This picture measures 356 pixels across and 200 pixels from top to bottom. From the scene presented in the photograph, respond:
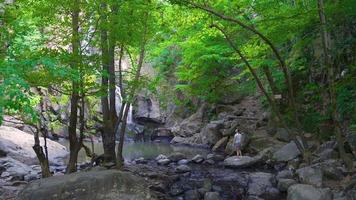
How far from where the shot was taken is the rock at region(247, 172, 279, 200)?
32.0 feet

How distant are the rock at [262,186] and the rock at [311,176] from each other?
2.58 feet

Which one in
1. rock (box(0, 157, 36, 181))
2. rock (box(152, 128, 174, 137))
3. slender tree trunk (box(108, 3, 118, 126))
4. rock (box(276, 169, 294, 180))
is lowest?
rock (box(276, 169, 294, 180))

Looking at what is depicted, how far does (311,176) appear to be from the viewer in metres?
9.45

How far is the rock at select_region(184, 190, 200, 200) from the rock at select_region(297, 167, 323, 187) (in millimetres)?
2767

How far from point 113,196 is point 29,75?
328 cm

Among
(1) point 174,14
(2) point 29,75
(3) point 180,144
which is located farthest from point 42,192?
Answer: (3) point 180,144

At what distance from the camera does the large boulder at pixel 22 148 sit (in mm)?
17248

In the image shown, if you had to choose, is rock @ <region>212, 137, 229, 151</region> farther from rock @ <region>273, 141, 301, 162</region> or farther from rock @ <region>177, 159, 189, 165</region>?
rock @ <region>273, 141, 301, 162</region>

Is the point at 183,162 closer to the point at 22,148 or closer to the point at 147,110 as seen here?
the point at 22,148

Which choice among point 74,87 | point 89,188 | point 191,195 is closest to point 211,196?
point 191,195

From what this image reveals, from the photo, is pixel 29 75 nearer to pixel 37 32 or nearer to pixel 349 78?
pixel 37 32

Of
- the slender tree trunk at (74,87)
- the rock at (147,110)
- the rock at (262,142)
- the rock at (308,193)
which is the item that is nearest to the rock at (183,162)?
the rock at (262,142)

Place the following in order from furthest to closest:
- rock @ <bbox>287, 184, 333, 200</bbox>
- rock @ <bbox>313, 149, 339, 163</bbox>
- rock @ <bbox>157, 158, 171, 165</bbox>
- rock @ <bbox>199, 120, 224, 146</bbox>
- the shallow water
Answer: rock @ <bbox>199, 120, 224, 146</bbox>
the shallow water
rock @ <bbox>157, 158, 171, 165</bbox>
rock @ <bbox>313, 149, 339, 163</bbox>
rock @ <bbox>287, 184, 333, 200</bbox>

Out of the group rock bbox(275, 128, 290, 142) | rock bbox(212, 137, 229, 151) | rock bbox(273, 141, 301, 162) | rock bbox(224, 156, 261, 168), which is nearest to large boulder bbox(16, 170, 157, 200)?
rock bbox(224, 156, 261, 168)
